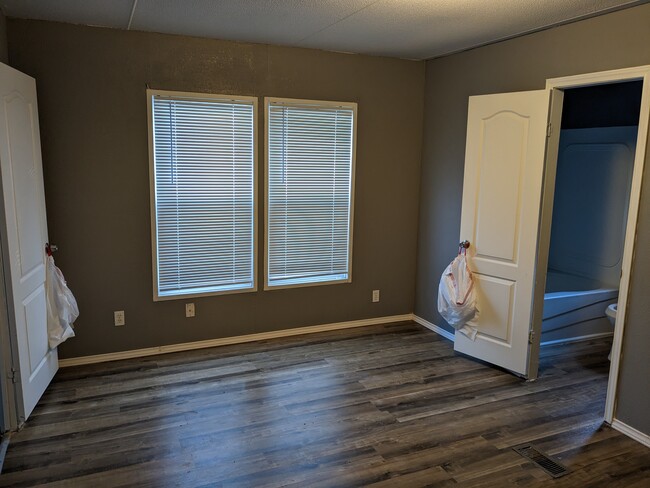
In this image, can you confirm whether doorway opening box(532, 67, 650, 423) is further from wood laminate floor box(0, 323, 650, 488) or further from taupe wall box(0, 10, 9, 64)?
taupe wall box(0, 10, 9, 64)

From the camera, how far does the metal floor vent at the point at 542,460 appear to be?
2.54 m

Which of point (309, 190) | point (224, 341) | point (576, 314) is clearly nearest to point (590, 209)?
point (576, 314)

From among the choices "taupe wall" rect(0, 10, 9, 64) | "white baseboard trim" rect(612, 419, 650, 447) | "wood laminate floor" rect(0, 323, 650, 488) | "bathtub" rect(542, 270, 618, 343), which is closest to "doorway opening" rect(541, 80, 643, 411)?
"bathtub" rect(542, 270, 618, 343)

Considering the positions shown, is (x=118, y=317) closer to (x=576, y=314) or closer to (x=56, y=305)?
(x=56, y=305)

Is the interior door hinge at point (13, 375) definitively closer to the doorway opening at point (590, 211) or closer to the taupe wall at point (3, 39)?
the taupe wall at point (3, 39)

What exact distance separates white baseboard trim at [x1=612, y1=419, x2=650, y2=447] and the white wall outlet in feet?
11.2

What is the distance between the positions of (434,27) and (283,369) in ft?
8.60

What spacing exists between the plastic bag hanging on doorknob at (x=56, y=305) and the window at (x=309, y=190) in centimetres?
152

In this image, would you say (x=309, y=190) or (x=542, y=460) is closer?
(x=542, y=460)

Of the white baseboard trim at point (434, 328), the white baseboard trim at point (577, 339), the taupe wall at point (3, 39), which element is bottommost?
the white baseboard trim at point (577, 339)

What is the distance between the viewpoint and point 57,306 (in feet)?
10.8

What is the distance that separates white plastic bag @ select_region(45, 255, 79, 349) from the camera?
3250 mm

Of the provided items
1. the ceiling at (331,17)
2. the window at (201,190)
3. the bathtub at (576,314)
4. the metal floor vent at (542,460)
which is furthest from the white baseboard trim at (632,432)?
the window at (201,190)

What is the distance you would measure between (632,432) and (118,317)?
3497 millimetres
